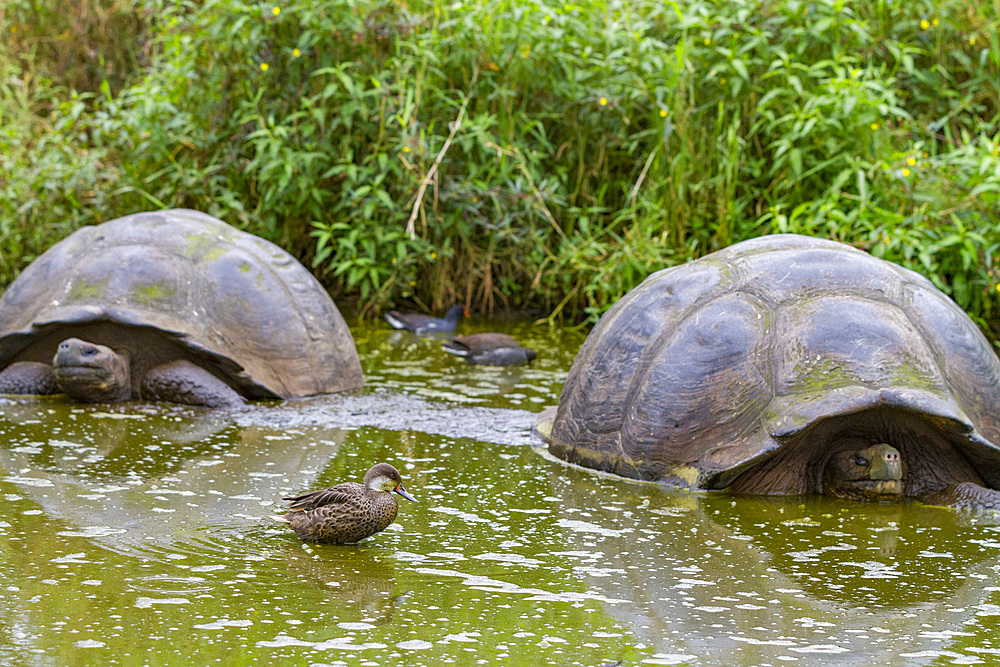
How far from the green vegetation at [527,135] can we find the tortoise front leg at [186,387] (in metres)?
2.74

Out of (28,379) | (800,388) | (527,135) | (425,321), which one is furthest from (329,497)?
(527,135)

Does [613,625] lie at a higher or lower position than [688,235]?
lower

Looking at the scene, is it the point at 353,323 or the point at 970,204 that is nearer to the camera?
the point at 970,204

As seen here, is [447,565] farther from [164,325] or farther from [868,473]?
[164,325]

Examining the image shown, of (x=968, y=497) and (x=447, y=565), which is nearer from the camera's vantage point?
(x=447, y=565)

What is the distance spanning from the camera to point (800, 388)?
4.45m

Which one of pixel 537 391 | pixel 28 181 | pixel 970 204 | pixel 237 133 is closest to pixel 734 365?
pixel 537 391

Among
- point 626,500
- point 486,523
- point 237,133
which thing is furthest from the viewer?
point 237,133

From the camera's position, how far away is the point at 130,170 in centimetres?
953

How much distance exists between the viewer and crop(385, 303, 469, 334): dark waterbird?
8484 mm

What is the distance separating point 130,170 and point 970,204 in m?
Answer: 6.14

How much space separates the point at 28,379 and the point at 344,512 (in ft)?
9.77

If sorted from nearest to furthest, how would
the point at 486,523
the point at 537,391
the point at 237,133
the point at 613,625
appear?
the point at 613,625
the point at 486,523
the point at 537,391
the point at 237,133

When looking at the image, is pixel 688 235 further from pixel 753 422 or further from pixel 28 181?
pixel 28 181
